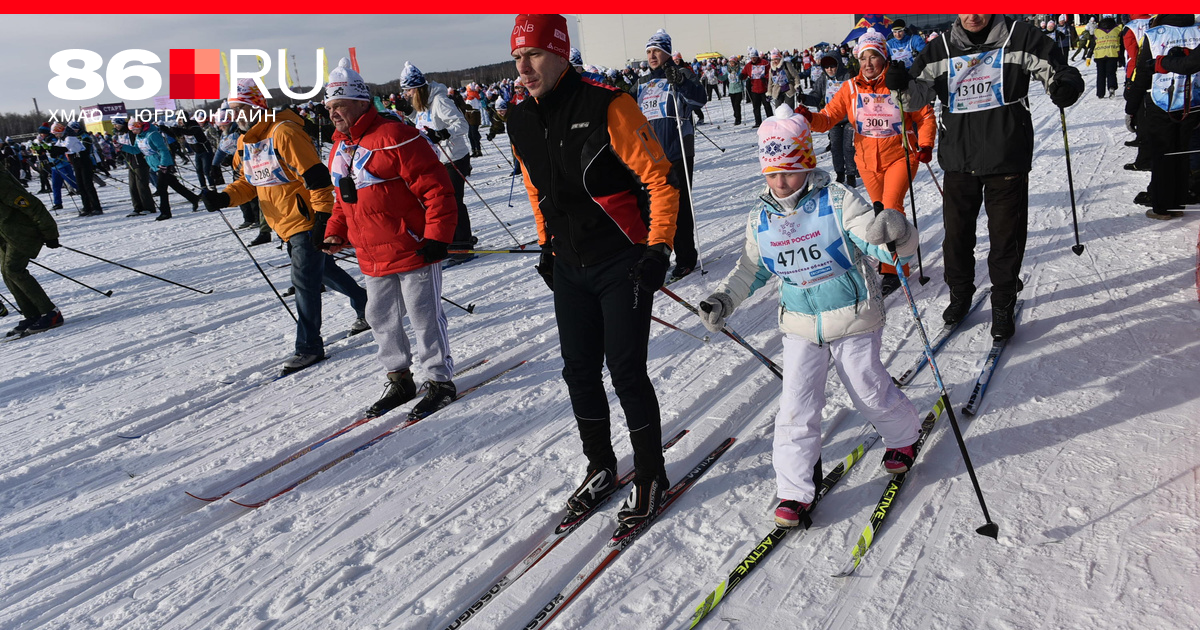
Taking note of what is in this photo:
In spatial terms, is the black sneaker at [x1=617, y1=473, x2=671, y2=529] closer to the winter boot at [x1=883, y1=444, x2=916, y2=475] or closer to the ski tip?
the winter boot at [x1=883, y1=444, x2=916, y2=475]

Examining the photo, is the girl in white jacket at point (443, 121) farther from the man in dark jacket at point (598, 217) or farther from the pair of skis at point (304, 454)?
the man in dark jacket at point (598, 217)

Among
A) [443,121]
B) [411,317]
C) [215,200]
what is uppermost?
[443,121]

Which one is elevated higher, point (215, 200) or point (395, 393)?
point (215, 200)

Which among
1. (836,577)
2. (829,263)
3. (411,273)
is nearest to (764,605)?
(836,577)

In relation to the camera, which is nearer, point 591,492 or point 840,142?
point 591,492

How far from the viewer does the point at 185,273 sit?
9352mm

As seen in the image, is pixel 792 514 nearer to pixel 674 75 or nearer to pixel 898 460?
pixel 898 460

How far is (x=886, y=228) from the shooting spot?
2.48 m

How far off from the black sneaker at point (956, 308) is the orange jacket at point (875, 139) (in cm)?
111

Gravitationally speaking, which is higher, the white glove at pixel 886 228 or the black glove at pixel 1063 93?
the black glove at pixel 1063 93

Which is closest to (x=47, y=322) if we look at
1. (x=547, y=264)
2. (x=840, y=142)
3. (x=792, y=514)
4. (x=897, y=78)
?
(x=547, y=264)

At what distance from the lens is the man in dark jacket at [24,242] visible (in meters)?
6.89

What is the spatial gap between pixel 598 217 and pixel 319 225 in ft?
9.85

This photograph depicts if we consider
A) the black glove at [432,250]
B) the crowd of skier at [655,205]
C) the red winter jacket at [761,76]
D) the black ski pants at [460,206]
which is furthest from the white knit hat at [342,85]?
the red winter jacket at [761,76]
